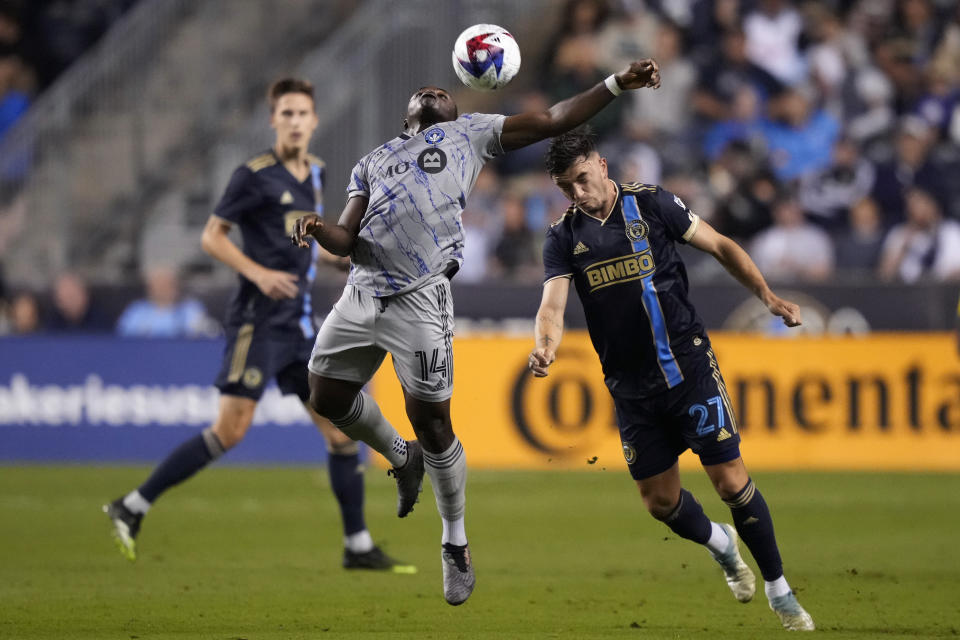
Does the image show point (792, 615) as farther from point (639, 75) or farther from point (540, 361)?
point (639, 75)

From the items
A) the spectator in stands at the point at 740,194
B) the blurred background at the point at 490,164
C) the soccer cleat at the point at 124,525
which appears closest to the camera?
the soccer cleat at the point at 124,525

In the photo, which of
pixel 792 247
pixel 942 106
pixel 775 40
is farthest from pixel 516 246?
pixel 942 106

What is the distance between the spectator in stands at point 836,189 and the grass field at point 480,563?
13.5 ft

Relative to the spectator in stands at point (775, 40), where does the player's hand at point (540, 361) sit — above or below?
below

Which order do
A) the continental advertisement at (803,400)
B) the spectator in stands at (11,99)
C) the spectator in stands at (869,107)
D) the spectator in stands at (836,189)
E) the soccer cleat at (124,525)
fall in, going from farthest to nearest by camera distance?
the spectator in stands at (11,99) < the spectator in stands at (869,107) < the spectator in stands at (836,189) < the continental advertisement at (803,400) < the soccer cleat at (124,525)

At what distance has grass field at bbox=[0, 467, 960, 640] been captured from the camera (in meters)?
6.98

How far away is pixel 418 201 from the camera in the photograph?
676 cm

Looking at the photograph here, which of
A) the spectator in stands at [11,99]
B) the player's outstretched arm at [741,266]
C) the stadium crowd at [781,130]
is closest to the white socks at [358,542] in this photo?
the player's outstretched arm at [741,266]

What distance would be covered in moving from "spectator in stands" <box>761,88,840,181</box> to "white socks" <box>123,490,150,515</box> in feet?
37.1

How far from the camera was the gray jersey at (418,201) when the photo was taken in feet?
22.2

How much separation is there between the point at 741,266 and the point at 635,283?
544 mm

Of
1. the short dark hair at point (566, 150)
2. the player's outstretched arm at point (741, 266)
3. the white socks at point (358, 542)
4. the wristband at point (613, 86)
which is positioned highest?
the wristband at point (613, 86)

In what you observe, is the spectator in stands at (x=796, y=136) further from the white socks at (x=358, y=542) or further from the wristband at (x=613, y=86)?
the wristband at (x=613, y=86)

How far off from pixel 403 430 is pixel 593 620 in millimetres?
6645
